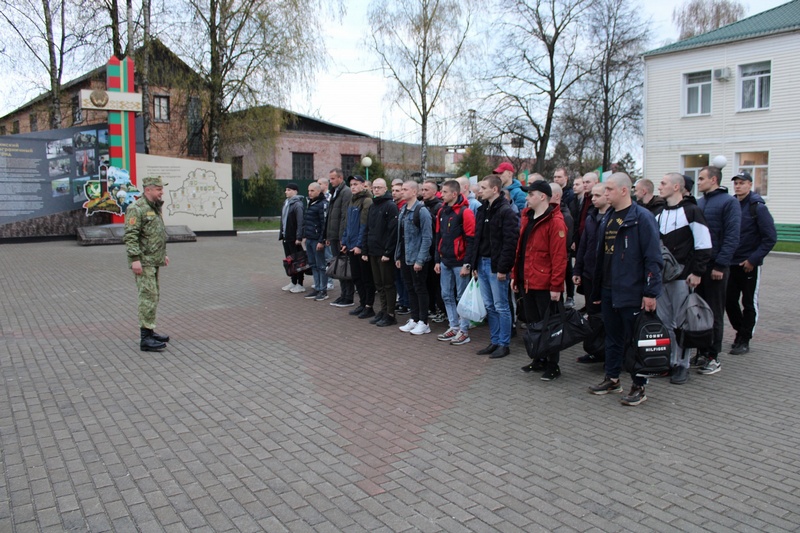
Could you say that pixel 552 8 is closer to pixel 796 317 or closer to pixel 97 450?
pixel 796 317

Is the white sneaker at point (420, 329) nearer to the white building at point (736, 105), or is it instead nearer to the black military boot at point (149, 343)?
the black military boot at point (149, 343)

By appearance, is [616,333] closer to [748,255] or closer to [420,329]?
[748,255]

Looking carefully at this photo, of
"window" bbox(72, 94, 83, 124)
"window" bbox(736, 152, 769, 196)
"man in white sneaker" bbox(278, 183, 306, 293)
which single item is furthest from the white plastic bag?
"window" bbox(72, 94, 83, 124)

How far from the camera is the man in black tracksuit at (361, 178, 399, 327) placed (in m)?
8.59

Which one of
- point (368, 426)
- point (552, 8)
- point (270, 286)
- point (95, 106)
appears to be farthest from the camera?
point (552, 8)

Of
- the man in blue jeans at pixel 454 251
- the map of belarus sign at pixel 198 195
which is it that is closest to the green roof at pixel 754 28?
the map of belarus sign at pixel 198 195

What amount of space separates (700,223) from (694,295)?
2.34 feet

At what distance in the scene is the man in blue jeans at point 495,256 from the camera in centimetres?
664

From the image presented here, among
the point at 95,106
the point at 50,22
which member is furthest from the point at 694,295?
the point at 50,22

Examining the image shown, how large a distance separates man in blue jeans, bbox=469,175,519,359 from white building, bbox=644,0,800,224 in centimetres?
→ 2175

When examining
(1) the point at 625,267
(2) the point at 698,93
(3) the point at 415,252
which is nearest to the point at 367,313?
(3) the point at 415,252

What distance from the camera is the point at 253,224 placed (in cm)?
3266

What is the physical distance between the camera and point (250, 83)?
28.3m

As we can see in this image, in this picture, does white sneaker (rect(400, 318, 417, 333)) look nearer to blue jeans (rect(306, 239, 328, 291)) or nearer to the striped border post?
blue jeans (rect(306, 239, 328, 291))
